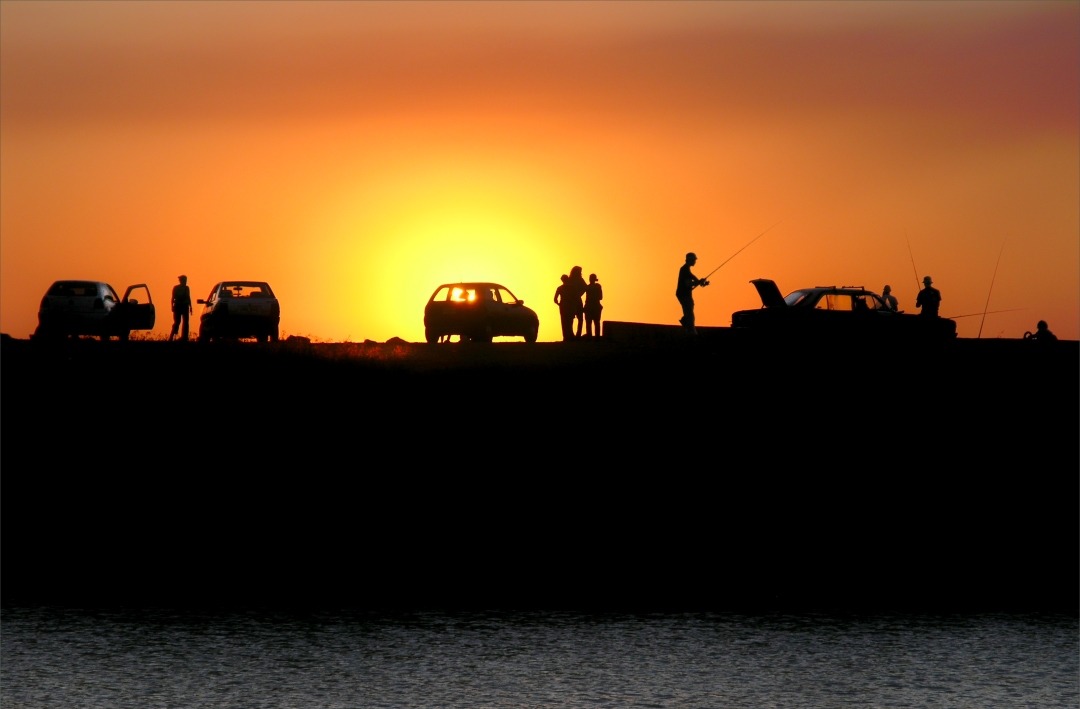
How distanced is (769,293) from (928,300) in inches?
158

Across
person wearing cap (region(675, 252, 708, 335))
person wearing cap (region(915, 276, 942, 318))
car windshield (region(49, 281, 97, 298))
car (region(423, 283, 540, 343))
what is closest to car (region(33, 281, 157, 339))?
car windshield (region(49, 281, 97, 298))

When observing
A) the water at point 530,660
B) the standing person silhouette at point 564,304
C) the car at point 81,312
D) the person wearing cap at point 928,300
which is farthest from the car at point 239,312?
the water at point 530,660

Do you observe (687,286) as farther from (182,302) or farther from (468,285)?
(182,302)

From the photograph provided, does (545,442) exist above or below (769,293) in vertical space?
below

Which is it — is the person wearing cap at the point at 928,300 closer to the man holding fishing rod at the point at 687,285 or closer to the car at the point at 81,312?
the man holding fishing rod at the point at 687,285

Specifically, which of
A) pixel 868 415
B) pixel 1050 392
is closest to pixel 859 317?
pixel 868 415

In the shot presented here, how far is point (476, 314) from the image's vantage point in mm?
27547

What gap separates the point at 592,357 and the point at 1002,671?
1569 cm

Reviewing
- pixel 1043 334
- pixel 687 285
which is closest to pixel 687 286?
pixel 687 285

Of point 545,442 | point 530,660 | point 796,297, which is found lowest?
point 530,660

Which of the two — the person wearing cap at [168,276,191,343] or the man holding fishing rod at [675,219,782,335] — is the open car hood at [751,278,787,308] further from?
the person wearing cap at [168,276,191,343]

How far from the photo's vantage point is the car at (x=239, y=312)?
2983 cm

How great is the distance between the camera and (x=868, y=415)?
85.0 ft

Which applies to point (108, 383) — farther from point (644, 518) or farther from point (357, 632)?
point (357, 632)
